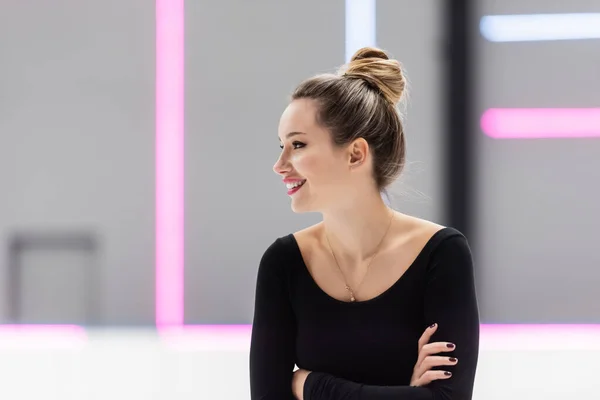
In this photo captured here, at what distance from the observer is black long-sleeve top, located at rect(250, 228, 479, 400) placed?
1373 millimetres

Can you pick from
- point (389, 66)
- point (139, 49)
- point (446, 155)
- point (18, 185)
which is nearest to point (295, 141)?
point (389, 66)

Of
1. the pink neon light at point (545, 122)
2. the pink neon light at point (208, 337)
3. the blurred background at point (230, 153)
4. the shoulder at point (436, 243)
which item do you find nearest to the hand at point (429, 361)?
the shoulder at point (436, 243)

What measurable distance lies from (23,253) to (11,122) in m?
0.72

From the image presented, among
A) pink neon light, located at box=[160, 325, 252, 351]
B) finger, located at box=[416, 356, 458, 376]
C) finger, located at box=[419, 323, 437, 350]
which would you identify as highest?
finger, located at box=[419, 323, 437, 350]

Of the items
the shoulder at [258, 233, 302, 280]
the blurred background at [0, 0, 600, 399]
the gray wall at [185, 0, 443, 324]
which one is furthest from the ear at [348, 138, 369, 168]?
the gray wall at [185, 0, 443, 324]

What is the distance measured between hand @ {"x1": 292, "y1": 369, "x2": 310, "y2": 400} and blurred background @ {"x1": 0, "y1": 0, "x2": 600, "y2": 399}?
2.07 m

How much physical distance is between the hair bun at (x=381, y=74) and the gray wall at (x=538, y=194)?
2.25 m

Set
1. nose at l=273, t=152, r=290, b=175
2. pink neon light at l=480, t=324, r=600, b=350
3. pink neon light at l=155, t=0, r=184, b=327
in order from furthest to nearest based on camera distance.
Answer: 1. pink neon light at l=155, t=0, r=184, b=327
2. pink neon light at l=480, t=324, r=600, b=350
3. nose at l=273, t=152, r=290, b=175

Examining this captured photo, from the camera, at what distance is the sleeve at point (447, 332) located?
1349 millimetres

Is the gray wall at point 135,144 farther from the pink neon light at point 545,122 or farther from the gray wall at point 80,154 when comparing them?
the pink neon light at point 545,122

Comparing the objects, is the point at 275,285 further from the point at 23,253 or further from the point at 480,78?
the point at 23,253

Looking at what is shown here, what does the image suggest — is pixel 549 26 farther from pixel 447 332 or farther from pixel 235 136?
pixel 447 332

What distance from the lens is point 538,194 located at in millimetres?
3697

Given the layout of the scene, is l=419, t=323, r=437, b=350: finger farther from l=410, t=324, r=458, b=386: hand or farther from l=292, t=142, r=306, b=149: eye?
l=292, t=142, r=306, b=149: eye
